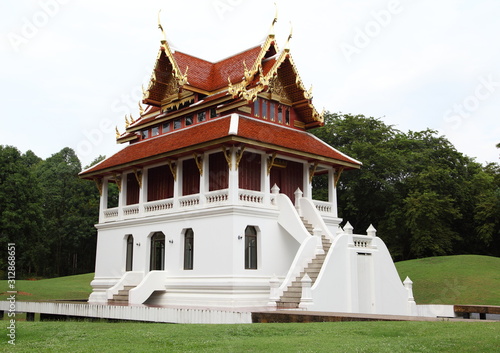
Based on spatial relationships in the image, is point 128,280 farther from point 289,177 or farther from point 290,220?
point 289,177

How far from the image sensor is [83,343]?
10125 mm

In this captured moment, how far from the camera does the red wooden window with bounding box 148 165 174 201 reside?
24609 mm

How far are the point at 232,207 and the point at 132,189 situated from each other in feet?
27.1

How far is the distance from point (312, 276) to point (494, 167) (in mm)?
42003

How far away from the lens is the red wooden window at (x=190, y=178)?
76.1 ft

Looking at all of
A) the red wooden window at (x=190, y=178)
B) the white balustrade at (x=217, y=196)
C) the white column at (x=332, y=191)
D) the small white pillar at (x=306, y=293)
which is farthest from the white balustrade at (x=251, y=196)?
the small white pillar at (x=306, y=293)

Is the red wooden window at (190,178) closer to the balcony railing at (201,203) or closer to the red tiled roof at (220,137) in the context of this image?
the balcony railing at (201,203)

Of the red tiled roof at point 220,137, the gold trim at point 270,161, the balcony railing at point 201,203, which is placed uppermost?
the red tiled roof at point 220,137

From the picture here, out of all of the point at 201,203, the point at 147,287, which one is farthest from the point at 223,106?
the point at 147,287

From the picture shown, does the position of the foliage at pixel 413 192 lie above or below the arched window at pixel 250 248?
above

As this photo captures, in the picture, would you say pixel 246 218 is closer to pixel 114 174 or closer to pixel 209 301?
pixel 209 301

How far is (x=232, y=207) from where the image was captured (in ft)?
66.2

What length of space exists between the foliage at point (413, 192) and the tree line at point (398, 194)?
0.07 meters

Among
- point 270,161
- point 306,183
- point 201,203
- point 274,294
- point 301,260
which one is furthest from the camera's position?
point 306,183
